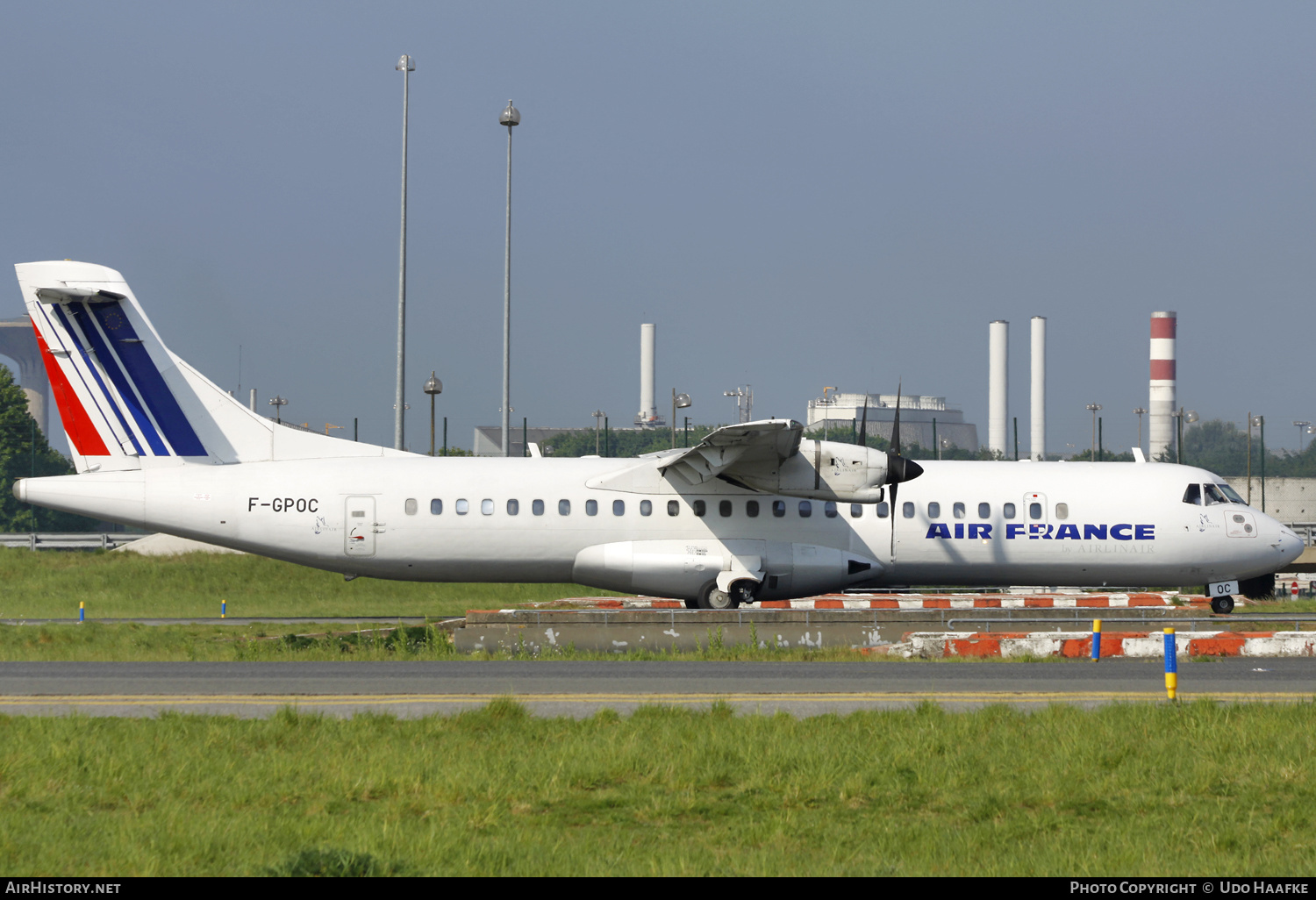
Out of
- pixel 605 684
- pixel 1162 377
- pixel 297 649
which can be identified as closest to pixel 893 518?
pixel 605 684

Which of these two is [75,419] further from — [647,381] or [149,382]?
[647,381]

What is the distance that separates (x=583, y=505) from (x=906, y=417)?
14668 cm

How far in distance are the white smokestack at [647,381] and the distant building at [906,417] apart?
18.5m

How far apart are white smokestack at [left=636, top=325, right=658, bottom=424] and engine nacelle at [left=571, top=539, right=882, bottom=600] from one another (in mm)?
114993

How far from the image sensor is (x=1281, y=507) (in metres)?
77.2

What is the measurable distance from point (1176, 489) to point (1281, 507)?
57.6 metres

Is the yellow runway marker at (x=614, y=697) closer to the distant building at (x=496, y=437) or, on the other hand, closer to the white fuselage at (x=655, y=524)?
the white fuselage at (x=655, y=524)

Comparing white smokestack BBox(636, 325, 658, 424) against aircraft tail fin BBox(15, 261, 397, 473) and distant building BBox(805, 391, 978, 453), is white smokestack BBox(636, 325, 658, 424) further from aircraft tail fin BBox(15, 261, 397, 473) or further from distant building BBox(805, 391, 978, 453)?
aircraft tail fin BBox(15, 261, 397, 473)

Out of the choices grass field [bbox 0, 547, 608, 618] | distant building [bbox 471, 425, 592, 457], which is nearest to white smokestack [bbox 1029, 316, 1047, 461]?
distant building [bbox 471, 425, 592, 457]

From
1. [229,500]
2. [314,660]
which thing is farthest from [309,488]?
[314,660]

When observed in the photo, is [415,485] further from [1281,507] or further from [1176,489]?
[1281,507]

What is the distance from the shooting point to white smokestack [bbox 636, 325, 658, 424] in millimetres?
140500

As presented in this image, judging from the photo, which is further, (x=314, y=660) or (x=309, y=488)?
(x=309, y=488)

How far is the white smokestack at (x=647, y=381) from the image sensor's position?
5531 inches
